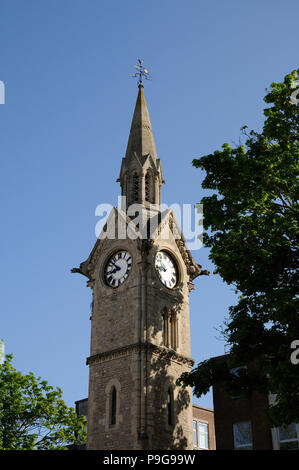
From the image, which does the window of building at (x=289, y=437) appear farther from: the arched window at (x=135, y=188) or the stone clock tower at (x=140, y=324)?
the arched window at (x=135, y=188)

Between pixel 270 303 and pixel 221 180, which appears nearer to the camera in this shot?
pixel 270 303

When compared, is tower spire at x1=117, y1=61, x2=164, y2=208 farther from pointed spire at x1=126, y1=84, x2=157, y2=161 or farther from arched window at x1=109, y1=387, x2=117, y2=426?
arched window at x1=109, y1=387, x2=117, y2=426

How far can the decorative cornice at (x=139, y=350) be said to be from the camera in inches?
1431

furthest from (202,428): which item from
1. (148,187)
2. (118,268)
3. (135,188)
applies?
(135,188)

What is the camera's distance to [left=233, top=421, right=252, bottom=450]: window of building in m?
28.9

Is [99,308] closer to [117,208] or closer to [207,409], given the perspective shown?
[117,208]

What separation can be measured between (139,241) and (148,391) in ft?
32.8

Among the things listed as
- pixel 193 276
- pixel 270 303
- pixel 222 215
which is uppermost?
pixel 193 276

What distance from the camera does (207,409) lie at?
48375 millimetres

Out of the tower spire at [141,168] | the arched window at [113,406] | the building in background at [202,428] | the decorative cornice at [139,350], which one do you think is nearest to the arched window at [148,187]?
the tower spire at [141,168]

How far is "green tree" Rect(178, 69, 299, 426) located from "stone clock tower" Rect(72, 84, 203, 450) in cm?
1219

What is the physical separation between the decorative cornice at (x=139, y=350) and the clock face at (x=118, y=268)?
4.89 metres

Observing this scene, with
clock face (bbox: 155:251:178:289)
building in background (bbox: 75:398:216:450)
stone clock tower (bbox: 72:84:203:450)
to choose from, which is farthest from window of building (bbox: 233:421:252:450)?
building in background (bbox: 75:398:216:450)
